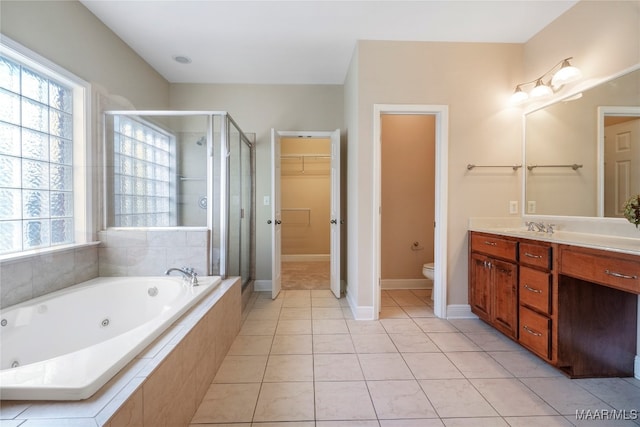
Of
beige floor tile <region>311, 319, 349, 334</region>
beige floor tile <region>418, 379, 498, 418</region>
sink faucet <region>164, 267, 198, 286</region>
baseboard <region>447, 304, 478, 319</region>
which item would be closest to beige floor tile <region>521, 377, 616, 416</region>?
beige floor tile <region>418, 379, 498, 418</region>

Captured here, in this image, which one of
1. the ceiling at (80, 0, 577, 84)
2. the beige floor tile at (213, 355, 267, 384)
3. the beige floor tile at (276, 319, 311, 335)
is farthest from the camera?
the beige floor tile at (276, 319, 311, 335)

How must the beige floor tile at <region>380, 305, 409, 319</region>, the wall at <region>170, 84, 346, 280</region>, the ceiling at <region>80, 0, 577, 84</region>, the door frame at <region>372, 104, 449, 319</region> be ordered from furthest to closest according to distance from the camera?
the wall at <region>170, 84, 346, 280</region>, the beige floor tile at <region>380, 305, 409, 319</region>, the door frame at <region>372, 104, 449, 319</region>, the ceiling at <region>80, 0, 577, 84</region>

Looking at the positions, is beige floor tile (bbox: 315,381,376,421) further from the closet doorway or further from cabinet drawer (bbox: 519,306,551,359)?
the closet doorway

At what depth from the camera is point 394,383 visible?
62.8 inches

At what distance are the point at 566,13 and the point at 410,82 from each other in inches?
47.8

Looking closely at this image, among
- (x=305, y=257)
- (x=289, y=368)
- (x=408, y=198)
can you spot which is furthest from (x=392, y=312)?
(x=305, y=257)

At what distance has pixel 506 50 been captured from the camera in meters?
2.52

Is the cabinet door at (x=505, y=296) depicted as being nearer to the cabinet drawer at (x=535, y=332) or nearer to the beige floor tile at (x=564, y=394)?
the cabinet drawer at (x=535, y=332)

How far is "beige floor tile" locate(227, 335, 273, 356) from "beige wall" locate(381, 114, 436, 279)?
70.7 inches

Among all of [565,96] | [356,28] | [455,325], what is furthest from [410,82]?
[455,325]

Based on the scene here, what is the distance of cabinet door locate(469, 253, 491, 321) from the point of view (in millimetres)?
2244

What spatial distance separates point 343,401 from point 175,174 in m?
2.38

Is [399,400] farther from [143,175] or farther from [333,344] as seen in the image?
[143,175]

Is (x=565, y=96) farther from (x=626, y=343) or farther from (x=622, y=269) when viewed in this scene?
(x=626, y=343)
